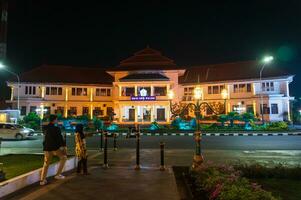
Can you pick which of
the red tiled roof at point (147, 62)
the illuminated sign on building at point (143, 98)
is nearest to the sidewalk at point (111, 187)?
the illuminated sign on building at point (143, 98)

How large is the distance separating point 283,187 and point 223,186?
90.4 inches

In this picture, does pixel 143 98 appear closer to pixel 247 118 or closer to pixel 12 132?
pixel 247 118

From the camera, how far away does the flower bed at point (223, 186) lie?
4762 mm

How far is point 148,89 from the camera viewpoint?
146 ft

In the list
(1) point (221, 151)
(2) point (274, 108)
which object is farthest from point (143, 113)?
(1) point (221, 151)

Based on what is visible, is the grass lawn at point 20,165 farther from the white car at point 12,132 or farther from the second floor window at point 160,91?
the second floor window at point 160,91

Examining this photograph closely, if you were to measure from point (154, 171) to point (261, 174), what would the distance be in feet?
11.1

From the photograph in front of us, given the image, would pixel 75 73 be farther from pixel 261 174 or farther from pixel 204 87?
pixel 261 174

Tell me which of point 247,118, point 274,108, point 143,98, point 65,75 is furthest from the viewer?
point 65,75

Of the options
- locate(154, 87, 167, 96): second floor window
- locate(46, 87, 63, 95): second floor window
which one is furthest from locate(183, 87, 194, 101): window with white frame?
locate(46, 87, 63, 95): second floor window

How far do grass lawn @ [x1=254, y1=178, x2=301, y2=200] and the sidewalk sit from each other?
2206 mm

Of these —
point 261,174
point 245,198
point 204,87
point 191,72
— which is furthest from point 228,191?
point 191,72

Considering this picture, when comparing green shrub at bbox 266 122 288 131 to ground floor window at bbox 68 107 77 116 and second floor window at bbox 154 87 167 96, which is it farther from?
ground floor window at bbox 68 107 77 116

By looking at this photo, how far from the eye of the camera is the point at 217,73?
158 feet
